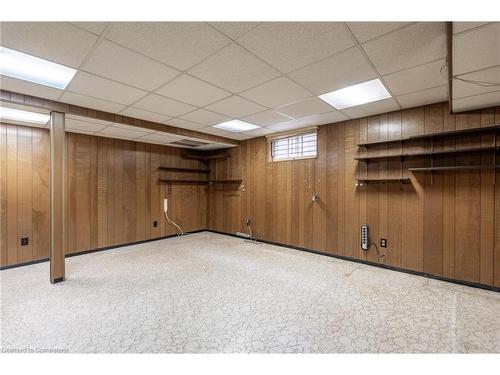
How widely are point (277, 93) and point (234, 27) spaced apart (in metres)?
1.30

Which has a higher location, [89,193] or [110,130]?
[110,130]

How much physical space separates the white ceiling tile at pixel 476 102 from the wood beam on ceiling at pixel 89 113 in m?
3.99

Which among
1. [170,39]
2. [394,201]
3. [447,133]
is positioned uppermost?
[170,39]

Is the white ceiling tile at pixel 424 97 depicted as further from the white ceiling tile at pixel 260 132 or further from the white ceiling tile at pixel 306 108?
the white ceiling tile at pixel 260 132

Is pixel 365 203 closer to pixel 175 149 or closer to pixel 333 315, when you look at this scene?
pixel 333 315

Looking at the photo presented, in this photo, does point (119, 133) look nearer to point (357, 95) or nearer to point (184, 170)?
point (184, 170)

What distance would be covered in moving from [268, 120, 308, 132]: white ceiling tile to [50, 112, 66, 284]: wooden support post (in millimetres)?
3220

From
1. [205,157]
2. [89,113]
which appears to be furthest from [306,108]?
[205,157]

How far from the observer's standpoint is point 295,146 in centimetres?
481

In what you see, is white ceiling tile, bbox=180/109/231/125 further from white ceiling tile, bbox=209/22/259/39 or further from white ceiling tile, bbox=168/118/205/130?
white ceiling tile, bbox=209/22/259/39

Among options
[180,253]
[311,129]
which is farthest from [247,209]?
[311,129]

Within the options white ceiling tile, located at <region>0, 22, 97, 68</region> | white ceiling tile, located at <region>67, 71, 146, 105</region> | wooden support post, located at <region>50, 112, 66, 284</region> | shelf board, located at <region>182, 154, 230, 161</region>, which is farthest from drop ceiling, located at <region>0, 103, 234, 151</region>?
white ceiling tile, located at <region>0, 22, 97, 68</region>

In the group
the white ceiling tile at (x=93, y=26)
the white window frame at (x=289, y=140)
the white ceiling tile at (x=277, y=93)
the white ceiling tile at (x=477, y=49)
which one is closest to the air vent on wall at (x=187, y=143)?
the white window frame at (x=289, y=140)

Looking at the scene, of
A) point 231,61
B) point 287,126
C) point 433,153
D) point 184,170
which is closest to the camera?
point 231,61
